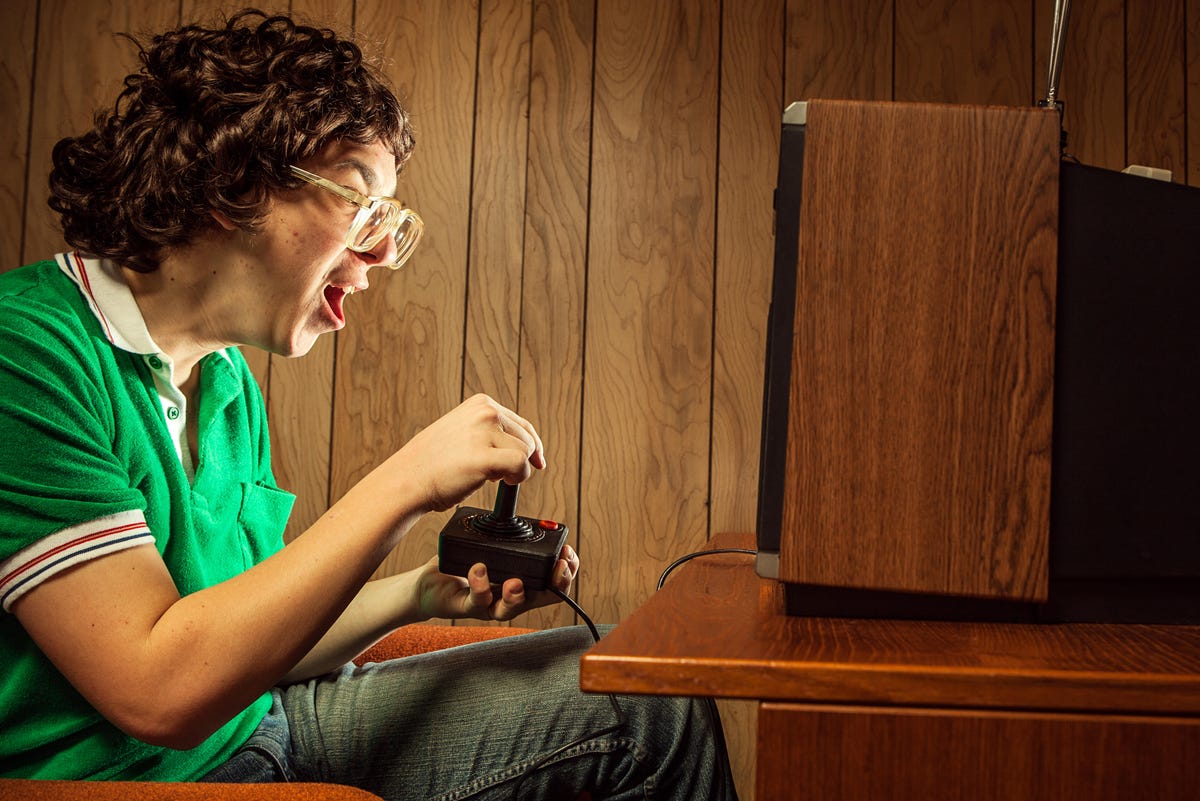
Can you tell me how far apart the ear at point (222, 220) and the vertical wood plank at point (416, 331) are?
616 mm

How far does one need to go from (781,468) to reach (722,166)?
1.08 metres

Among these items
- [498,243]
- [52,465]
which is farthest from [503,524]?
[498,243]

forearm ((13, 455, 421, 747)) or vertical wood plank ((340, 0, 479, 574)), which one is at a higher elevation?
vertical wood plank ((340, 0, 479, 574))

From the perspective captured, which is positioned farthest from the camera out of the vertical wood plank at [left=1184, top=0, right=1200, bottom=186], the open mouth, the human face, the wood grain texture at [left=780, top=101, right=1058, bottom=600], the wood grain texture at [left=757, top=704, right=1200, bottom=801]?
the vertical wood plank at [left=1184, top=0, right=1200, bottom=186]

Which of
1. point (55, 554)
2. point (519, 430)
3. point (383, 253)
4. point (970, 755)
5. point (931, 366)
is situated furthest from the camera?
point (383, 253)

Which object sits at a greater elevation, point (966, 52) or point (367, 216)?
point (966, 52)

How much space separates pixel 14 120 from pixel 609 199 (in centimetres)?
107

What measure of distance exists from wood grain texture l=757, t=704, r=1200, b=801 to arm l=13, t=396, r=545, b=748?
1.24ft

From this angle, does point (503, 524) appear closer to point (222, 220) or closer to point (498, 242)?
point (222, 220)

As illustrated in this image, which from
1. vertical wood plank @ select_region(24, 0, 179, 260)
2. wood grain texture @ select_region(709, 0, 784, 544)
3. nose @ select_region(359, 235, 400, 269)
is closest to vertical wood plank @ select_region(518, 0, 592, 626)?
wood grain texture @ select_region(709, 0, 784, 544)

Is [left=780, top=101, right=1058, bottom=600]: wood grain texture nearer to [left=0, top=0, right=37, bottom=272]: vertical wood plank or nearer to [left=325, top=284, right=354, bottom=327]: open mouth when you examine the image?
[left=325, top=284, right=354, bottom=327]: open mouth

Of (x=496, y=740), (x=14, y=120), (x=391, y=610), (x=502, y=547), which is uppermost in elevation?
(x=14, y=120)

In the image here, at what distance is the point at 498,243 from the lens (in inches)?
63.1

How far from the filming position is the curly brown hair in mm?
965
